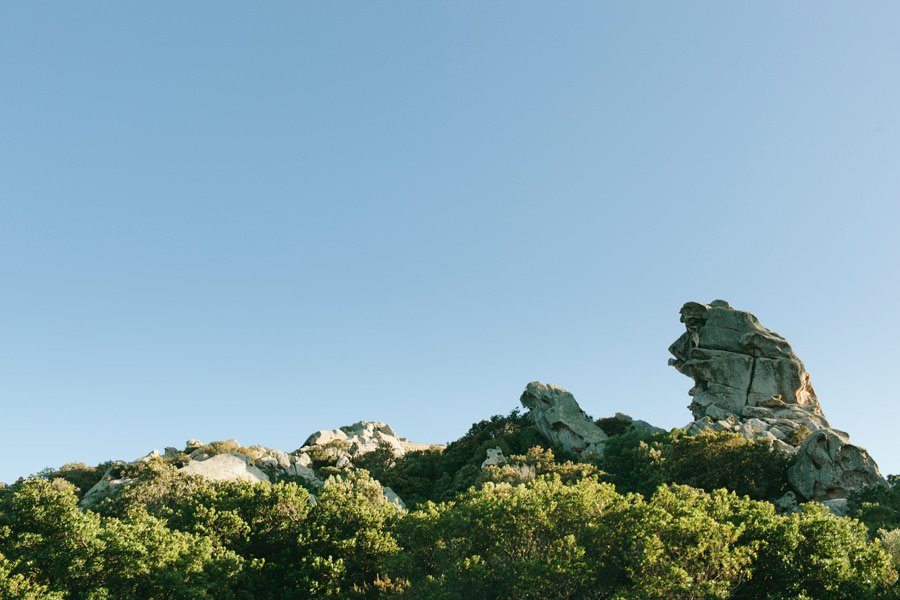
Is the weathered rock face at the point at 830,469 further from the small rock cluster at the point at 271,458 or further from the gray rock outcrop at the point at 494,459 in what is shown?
the small rock cluster at the point at 271,458

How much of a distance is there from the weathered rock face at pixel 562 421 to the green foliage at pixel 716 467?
927 cm

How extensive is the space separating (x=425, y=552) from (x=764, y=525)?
12.8 m

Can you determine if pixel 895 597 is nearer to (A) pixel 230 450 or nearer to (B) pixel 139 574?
(B) pixel 139 574

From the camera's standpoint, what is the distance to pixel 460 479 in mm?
52281

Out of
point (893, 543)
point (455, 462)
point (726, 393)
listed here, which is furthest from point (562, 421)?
point (893, 543)

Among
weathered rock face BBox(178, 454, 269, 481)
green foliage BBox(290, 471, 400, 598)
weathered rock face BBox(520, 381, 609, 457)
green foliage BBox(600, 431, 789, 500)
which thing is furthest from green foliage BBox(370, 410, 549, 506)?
green foliage BBox(290, 471, 400, 598)

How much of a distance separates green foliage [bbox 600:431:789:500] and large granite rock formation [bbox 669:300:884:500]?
450 cm

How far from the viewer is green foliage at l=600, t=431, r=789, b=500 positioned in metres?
44.0

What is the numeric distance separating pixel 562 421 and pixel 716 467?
19.7 metres

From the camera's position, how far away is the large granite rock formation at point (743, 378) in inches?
2226

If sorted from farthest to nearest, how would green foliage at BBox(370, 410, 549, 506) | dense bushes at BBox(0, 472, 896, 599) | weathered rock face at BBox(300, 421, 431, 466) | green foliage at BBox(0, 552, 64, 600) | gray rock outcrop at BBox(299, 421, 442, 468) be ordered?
weathered rock face at BBox(300, 421, 431, 466)
gray rock outcrop at BBox(299, 421, 442, 468)
green foliage at BBox(370, 410, 549, 506)
green foliage at BBox(0, 552, 64, 600)
dense bushes at BBox(0, 472, 896, 599)

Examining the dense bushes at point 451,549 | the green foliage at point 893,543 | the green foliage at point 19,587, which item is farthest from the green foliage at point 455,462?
the green foliage at point 19,587

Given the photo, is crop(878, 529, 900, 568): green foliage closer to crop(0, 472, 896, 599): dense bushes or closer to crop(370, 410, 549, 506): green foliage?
crop(0, 472, 896, 599): dense bushes

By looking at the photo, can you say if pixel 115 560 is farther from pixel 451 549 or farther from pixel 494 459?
pixel 494 459
